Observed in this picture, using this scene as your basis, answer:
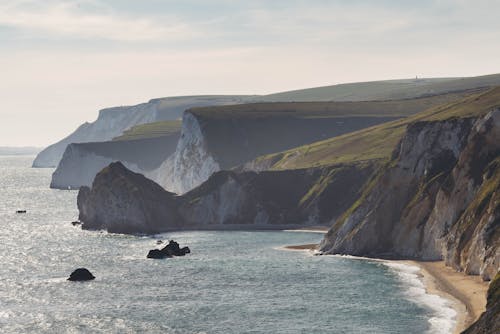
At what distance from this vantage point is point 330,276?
13275 centimetres

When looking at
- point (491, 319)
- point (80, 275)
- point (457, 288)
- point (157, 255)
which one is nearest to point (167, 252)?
point (157, 255)

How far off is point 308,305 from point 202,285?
22047mm

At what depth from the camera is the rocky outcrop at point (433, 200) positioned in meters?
129

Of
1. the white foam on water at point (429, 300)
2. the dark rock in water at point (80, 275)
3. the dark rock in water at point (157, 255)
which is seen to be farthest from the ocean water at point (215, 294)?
the dark rock in water at point (157, 255)

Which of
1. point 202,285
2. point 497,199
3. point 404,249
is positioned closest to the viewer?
point 497,199

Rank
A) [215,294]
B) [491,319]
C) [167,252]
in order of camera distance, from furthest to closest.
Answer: [167,252] → [215,294] → [491,319]

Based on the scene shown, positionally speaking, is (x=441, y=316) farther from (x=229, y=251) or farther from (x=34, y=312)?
(x=229, y=251)

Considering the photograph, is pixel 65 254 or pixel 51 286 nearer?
pixel 51 286

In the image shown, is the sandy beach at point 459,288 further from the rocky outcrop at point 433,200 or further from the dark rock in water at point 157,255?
the dark rock in water at point 157,255

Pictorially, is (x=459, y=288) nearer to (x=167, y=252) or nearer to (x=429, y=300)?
(x=429, y=300)

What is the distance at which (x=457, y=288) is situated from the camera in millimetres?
116812

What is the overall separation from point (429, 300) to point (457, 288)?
6.96m

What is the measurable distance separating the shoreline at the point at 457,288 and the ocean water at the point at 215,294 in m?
1.51

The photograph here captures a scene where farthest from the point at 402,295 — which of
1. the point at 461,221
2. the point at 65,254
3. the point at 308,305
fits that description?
the point at 65,254
